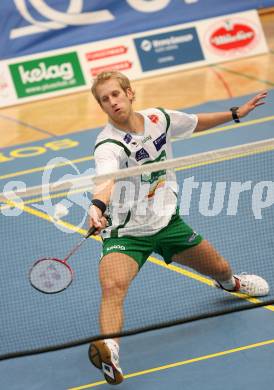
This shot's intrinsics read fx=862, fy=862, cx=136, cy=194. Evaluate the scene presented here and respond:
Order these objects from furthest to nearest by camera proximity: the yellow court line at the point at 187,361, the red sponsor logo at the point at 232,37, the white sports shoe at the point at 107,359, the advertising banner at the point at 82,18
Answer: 1. the red sponsor logo at the point at 232,37
2. the advertising banner at the point at 82,18
3. the yellow court line at the point at 187,361
4. the white sports shoe at the point at 107,359

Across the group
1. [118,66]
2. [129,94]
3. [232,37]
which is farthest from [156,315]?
[232,37]

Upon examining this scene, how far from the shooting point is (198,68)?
45.5ft

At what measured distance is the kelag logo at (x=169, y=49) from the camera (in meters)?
13.8

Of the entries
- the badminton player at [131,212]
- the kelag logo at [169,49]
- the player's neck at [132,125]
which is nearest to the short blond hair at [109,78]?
the badminton player at [131,212]

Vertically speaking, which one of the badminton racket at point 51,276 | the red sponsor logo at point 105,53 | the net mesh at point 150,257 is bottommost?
the net mesh at point 150,257

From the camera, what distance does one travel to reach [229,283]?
22.8 ft

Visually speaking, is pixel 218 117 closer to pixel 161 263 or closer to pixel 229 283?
pixel 229 283

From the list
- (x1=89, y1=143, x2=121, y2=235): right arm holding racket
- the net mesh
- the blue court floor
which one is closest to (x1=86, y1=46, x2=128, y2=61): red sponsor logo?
the net mesh

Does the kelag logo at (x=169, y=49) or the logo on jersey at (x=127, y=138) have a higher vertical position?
the kelag logo at (x=169, y=49)

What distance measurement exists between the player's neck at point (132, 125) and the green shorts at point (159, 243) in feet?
2.36

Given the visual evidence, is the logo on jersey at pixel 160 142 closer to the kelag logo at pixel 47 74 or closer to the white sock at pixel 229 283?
the white sock at pixel 229 283

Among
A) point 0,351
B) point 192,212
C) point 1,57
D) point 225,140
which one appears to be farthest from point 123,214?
point 1,57

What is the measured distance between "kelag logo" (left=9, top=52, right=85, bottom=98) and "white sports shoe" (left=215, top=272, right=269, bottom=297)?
7.12 metres

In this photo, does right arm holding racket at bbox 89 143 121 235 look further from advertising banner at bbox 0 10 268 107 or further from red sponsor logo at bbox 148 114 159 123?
advertising banner at bbox 0 10 268 107
